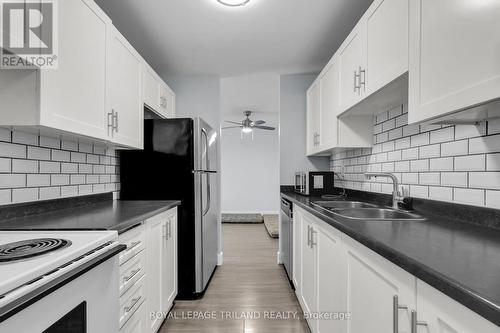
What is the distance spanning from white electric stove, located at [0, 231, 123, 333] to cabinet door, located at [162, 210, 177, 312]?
37.1 inches

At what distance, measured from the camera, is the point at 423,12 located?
1.09 meters

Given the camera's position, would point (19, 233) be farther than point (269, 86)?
No

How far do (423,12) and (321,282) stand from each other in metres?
1.48

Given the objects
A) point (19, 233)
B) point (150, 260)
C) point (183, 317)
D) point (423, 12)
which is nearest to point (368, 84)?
point (423, 12)

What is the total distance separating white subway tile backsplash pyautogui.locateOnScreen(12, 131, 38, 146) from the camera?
142cm

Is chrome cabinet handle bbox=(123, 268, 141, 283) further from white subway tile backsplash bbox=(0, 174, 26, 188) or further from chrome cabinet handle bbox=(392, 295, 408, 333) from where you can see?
chrome cabinet handle bbox=(392, 295, 408, 333)

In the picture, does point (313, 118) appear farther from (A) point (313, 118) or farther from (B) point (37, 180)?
(B) point (37, 180)

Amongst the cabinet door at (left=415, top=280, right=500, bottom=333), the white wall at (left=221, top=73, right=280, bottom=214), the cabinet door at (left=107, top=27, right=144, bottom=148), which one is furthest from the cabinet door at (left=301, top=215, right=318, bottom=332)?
the white wall at (left=221, top=73, right=280, bottom=214)

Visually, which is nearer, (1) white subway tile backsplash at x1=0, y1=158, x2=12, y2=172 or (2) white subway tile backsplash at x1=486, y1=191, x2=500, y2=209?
A: (2) white subway tile backsplash at x1=486, y1=191, x2=500, y2=209

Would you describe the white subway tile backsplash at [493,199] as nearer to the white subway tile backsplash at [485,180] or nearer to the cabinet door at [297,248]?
the white subway tile backsplash at [485,180]

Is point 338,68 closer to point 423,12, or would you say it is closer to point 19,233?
point 423,12

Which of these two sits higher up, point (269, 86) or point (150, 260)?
point (269, 86)

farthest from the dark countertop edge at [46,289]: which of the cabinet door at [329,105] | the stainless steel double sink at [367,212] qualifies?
the cabinet door at [329,105]

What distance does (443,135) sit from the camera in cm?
141
